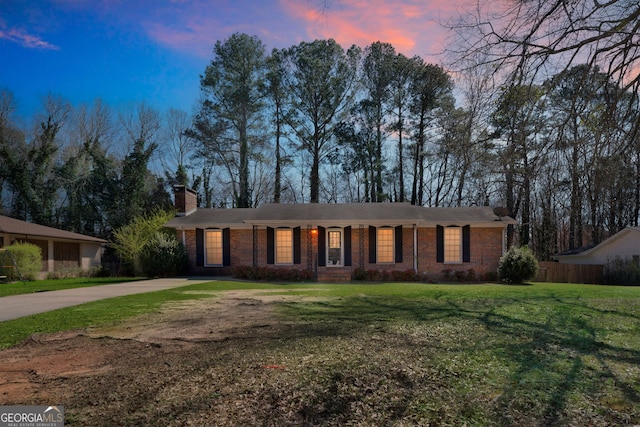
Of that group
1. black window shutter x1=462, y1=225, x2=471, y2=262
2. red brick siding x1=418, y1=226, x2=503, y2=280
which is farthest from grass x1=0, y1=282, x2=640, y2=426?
black window shutter x1=462, y1=225, x2=471, y2=262

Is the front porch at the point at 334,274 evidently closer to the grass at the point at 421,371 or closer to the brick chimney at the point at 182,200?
the brick chimney at the point at 182,200

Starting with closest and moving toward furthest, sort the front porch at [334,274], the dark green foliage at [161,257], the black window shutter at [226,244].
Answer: the front porch at [334,274] → the dark green foliage at [161,257] → the black window shutter at [226,244]

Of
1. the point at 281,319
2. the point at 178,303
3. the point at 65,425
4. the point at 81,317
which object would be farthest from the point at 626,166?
the point at 81,317

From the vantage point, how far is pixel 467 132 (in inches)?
215

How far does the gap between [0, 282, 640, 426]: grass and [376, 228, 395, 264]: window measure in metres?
10.3

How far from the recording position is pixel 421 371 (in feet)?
12.0

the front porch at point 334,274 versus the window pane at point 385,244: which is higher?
the window pane at point 385,244

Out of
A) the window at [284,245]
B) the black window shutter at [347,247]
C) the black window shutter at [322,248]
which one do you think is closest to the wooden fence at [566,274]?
the black window shutter at [347,247]

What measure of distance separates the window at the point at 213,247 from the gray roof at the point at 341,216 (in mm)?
506

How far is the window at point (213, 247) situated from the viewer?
18391 mm

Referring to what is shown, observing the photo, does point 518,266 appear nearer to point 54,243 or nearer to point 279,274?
point 279,274

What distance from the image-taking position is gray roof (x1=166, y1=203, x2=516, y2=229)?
16.8 metres

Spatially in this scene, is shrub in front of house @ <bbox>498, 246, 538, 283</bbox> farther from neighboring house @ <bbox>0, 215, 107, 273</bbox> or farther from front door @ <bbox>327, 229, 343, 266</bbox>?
neighboring house @ <bbox>0, 215, 107, 273</bbox>

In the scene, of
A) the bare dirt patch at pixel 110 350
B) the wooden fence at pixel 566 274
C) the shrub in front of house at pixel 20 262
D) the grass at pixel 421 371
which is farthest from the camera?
the wooden fence at pixel 566 274
